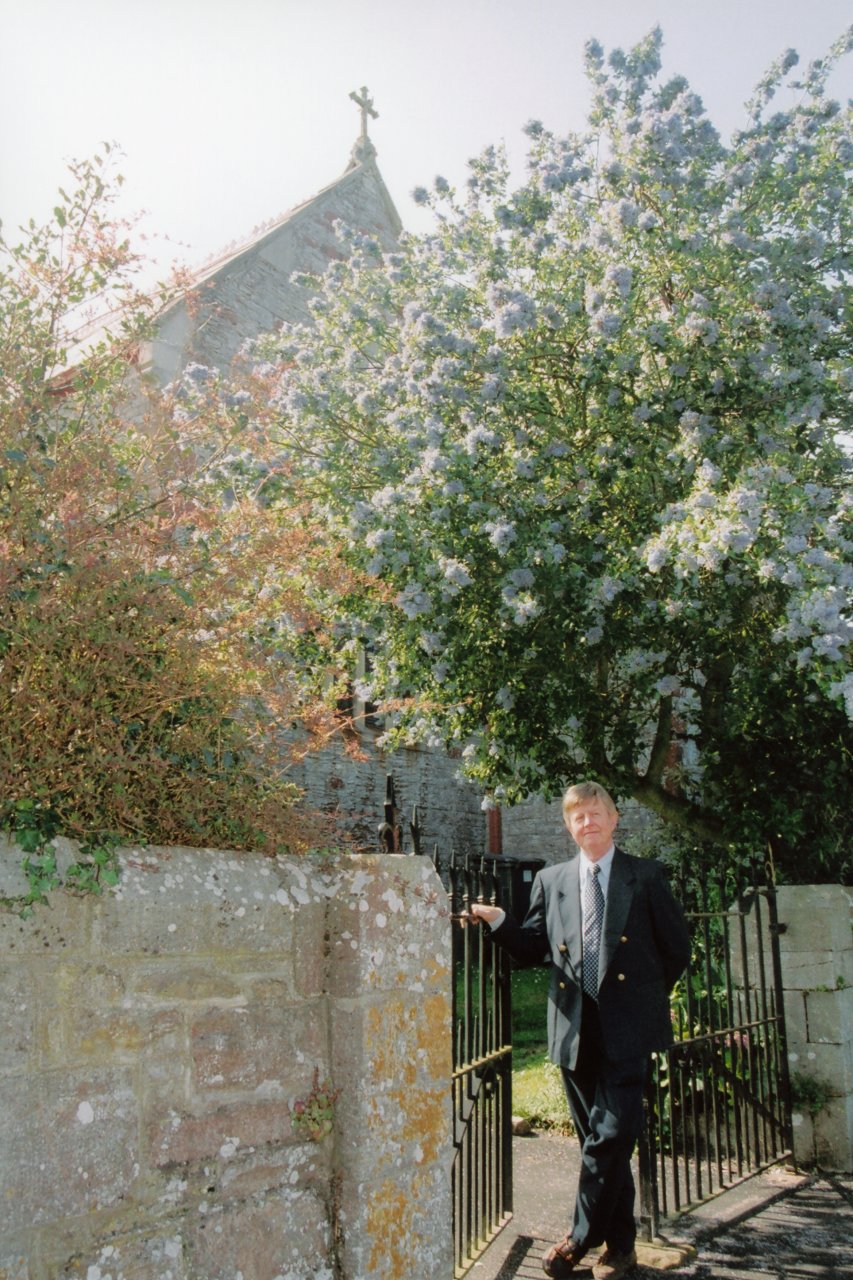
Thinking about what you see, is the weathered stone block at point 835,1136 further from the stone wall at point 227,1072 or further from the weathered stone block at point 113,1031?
the weathered stone block at point 113,1031

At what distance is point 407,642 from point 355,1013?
517 centimetres

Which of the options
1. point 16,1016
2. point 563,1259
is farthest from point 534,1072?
point 16,1016

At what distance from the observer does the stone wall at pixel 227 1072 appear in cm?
236

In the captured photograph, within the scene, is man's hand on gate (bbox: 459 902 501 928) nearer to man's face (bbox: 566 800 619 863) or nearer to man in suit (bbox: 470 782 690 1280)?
man in suit (bbox: 470 782 690 1280)

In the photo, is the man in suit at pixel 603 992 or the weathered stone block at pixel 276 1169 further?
the man in suit at pixel 603 992

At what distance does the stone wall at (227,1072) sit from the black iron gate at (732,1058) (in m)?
2.58

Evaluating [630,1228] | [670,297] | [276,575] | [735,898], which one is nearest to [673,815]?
[735,898]

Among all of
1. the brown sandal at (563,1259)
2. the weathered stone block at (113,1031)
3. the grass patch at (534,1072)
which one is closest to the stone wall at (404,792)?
the grass patch at (534,1072)

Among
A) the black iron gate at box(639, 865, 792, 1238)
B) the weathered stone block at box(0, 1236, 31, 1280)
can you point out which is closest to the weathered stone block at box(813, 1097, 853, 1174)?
the black iron gate at box(639, 865, 792, 1238)

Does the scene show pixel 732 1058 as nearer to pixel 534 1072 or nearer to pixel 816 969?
pixel 816 969

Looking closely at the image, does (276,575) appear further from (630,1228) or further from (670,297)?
(670,297)

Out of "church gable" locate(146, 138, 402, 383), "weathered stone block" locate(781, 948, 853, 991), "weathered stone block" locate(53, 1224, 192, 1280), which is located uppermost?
"church gable" locate(146, 138, 402, 383)

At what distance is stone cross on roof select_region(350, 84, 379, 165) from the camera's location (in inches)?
631

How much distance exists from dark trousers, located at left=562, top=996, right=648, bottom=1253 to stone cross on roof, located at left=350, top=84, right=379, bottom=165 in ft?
48.8
